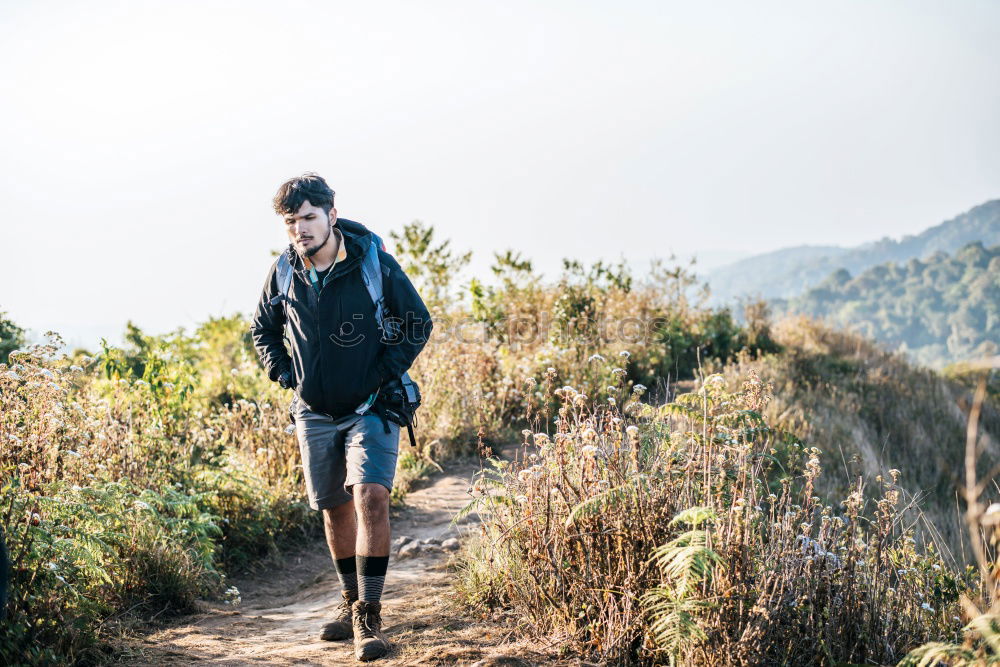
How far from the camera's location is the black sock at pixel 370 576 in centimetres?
383

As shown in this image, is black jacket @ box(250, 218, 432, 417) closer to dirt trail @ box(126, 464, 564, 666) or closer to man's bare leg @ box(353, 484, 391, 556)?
man's bare leg @ box(353, 484, 391, 556)

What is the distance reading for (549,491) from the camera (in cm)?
385

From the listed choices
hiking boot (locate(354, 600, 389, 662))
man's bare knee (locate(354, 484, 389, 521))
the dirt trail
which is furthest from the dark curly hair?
the dirt trail

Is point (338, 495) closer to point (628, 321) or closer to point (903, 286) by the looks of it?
point (628, 321)

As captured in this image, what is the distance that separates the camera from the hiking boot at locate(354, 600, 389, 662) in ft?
12.2

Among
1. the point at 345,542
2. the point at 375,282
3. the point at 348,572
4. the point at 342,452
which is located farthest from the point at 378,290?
the point at 348,572

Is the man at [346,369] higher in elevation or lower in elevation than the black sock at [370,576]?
higher

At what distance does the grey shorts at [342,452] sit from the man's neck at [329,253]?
0.66m

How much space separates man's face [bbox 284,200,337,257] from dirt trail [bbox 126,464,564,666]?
6.04 feet

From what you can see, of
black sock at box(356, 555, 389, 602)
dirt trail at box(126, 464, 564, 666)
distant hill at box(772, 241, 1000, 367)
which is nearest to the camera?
dirt trail at box(126, 464, 564, 666)

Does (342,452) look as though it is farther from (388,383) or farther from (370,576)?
(370,576)

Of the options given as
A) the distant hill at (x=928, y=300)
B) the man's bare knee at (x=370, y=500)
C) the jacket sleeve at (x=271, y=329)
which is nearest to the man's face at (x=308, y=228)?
the jacket sleeve at (x=271, y=329)

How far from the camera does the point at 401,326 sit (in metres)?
3.96

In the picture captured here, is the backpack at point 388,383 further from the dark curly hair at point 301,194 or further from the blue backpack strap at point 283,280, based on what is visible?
the blue backpack strap at point 283,280
